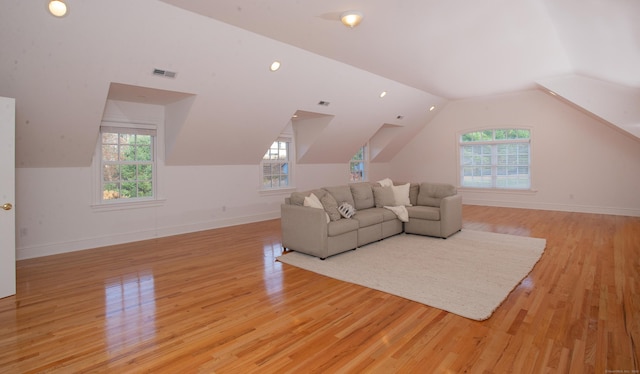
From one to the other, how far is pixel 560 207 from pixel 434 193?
4.49 metres

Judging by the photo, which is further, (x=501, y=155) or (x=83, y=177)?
(x=501, y=155)

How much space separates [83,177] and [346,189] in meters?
3.95

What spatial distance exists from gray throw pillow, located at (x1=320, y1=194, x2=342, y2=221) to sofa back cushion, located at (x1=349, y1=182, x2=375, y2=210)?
764 millimetres

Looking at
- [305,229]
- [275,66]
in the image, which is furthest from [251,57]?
[305,229]

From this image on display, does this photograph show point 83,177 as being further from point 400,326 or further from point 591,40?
point 591,40

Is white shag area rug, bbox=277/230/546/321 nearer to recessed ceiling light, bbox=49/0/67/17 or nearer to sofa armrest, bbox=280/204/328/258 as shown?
sofa armrest, bbox=280/204/328/258

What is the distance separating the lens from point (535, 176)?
8.69m

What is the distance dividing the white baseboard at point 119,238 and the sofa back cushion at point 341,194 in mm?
2633

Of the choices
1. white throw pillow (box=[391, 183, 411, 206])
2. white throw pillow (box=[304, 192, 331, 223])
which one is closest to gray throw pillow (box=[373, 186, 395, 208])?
white throw pillow (box=[391, 183, 411, 206])

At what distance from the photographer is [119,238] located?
18.1 ft

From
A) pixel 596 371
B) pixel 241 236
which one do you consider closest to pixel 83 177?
pixel 241 236

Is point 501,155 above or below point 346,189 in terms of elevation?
above

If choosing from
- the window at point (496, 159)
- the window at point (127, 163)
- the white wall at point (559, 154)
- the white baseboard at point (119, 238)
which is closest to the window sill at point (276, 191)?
the white baseboard at point (119, 238)

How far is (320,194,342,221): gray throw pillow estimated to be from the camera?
478 centimetres
